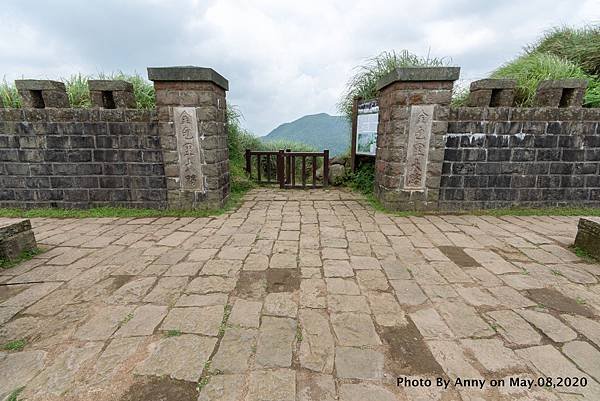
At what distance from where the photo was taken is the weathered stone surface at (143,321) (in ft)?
6.03

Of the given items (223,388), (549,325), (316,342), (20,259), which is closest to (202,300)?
(223,388)

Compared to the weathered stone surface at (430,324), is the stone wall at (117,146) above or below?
above

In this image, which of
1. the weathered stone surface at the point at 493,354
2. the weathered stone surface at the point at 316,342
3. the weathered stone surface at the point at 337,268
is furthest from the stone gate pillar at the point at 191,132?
the weathered stone surface at the point at 493,354

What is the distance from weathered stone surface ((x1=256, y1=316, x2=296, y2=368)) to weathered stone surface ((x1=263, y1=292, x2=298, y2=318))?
0.23 ft

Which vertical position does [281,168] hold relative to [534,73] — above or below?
below

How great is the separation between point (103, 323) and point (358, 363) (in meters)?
1.75

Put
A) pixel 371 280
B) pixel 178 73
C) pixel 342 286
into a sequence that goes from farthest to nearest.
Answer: pixel 178 73, pixel 371 280, pixel 342 286

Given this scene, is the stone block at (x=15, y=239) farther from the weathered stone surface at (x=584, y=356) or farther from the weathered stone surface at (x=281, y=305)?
the weathered stone surface at (x=584, y=356)

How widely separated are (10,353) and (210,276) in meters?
1.32

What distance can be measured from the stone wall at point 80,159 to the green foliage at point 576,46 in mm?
9207

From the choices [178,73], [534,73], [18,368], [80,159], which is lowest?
[18,368]

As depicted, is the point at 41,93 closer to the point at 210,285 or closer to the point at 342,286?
the point at 210,285

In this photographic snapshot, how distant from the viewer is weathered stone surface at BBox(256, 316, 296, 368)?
1596 millimetres

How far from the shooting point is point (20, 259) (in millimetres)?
2904
